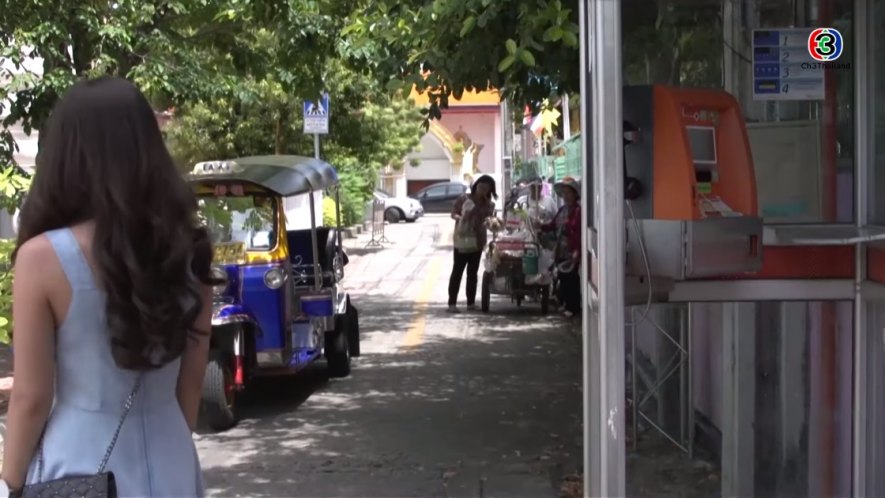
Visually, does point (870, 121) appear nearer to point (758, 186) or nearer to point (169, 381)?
point (758, 186)

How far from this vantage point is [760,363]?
5.57 meters

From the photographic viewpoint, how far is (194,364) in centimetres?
267

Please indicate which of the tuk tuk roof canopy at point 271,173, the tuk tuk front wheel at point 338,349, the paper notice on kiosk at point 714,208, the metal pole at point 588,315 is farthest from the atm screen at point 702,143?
the tuk tuk front wheel at point 338,349

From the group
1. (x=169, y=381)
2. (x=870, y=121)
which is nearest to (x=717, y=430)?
(x=870, y=121)

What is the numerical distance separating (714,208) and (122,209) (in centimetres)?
289

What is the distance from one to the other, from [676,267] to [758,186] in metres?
1.16

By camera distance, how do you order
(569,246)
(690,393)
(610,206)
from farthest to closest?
(569,246), (690,393), (610,206)

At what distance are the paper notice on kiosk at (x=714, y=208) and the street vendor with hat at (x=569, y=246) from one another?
744cm

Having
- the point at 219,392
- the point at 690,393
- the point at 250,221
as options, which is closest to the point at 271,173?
the point at 250,221

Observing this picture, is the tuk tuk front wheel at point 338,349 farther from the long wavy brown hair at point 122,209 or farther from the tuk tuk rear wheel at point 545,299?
the long wavy brown hair at point 122,209

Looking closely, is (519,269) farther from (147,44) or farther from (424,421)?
(147,44)

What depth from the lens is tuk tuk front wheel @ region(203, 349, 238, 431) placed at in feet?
24.9

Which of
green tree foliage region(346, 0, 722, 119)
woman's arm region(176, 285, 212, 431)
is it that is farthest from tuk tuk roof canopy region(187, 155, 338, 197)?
woman's arm region(176, 285, 212, 431)

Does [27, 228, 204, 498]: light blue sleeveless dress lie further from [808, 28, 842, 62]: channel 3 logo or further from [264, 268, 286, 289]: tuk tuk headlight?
[264, 268, 286, 289]: tuk tuk headlight
